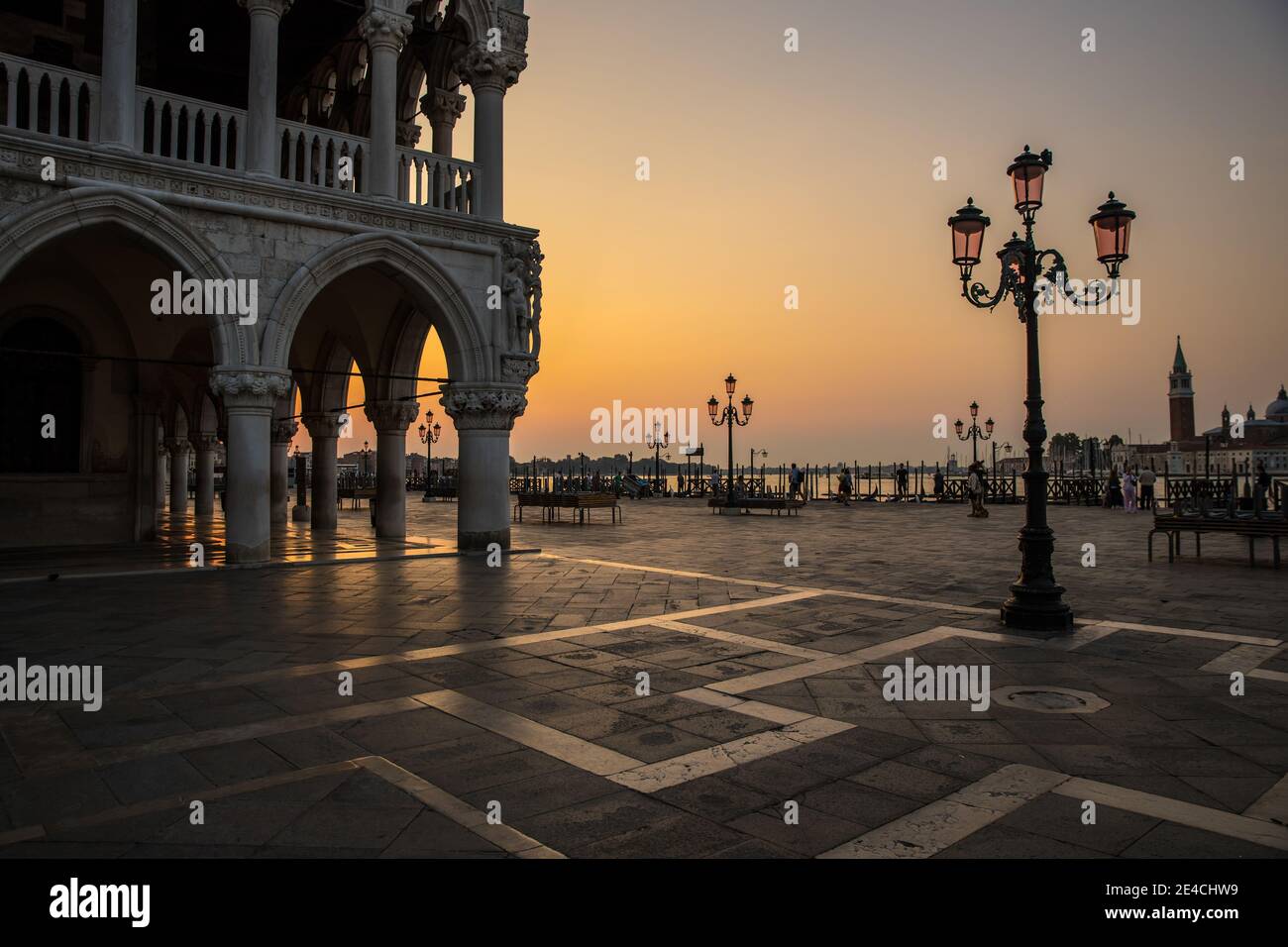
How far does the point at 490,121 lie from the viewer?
45.8 feet

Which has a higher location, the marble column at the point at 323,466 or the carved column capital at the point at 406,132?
the carved column capital at the point at 406,132

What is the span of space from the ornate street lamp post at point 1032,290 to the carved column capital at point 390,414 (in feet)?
38.3

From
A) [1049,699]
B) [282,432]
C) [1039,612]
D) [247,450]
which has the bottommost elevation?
[1049,699]

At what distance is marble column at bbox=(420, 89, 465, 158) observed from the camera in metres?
15.3

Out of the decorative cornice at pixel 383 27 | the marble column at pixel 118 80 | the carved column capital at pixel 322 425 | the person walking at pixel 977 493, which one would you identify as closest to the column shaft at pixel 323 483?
the carved column capital at pixel 322 425

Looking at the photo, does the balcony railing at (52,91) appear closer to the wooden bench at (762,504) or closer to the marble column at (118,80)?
the marble column at (118,80)

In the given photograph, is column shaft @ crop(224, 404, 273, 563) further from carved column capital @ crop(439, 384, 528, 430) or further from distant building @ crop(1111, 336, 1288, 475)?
distant building @ crop(1111, 336, 1288, 475)

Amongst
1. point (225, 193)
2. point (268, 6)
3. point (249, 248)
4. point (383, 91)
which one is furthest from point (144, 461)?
point (268, 6)

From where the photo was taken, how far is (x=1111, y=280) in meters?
7.80

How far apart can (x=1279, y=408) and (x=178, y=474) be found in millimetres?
152292

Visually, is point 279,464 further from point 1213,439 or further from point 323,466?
A: point 1213,439

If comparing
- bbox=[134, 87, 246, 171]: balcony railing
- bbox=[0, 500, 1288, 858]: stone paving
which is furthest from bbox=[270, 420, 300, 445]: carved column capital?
bbox=[0, 500, 1288, 858]: stone paving

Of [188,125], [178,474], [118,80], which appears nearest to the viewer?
[118,80]

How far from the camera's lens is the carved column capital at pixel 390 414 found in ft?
54.1
